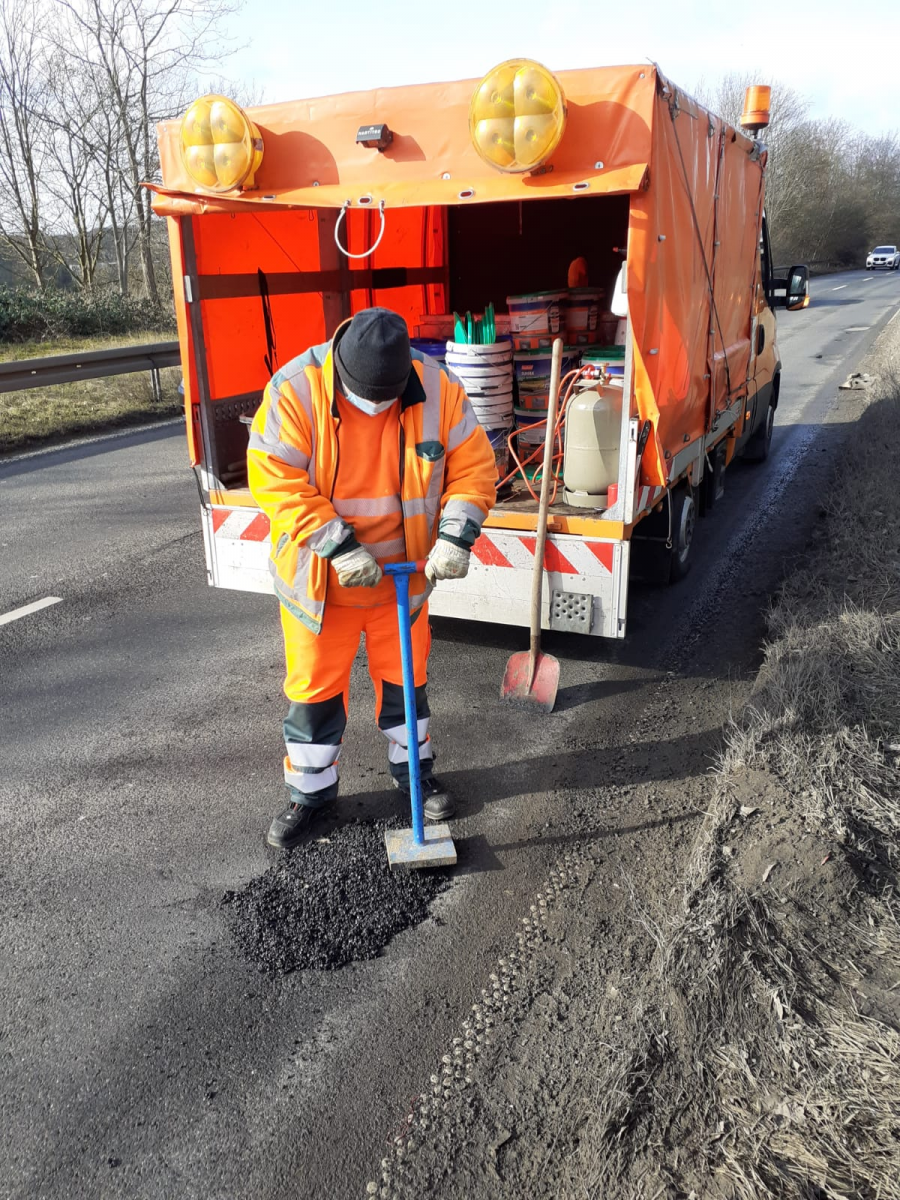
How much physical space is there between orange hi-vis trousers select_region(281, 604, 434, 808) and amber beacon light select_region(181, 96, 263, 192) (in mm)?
2135

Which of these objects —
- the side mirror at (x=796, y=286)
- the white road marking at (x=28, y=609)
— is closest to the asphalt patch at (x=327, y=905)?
the white road marking at (x=28, y=609)

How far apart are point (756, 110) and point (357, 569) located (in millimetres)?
5772

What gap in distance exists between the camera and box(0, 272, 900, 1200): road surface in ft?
7.57

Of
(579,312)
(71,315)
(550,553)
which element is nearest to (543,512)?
(550,553)

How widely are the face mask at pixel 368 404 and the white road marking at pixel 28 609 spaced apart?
330cm

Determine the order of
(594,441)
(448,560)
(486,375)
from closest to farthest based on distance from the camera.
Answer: (448,560) → (594,441) → (486,375)

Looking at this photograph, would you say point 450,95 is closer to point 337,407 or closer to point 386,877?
point 337,407

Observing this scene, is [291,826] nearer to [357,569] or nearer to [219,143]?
[357,569]

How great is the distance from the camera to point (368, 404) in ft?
10.2

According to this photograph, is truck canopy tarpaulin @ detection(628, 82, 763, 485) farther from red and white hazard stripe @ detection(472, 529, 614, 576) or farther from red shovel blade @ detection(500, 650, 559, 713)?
red shovel blade @ detection(500, 650, 559, 713)

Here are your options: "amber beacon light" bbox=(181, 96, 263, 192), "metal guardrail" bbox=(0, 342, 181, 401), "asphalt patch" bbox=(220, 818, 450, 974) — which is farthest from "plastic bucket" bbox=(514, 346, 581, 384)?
"metal guardrail" bbox=(0, 342, 181, 401)

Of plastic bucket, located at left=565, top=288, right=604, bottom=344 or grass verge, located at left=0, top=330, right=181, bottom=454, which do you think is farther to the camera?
grass verge, located at left=0, top=330, right=181, bottom=454

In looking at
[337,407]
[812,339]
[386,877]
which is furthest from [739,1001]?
[812,339]

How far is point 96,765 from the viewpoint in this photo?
3.99 m
